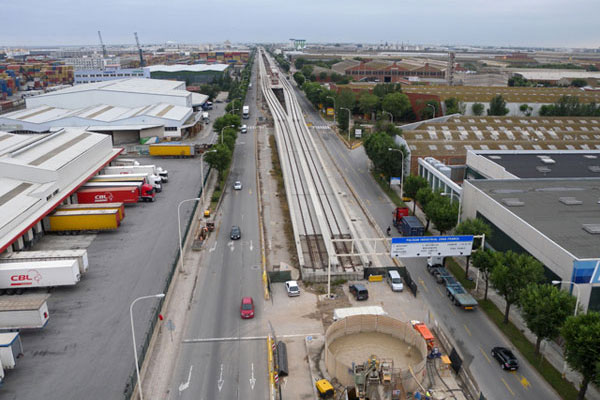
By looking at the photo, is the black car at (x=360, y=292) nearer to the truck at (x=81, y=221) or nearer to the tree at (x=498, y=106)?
the truck at (x=81, y=221)

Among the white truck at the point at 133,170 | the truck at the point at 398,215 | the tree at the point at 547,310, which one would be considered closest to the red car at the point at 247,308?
the tree at the point at 547,310

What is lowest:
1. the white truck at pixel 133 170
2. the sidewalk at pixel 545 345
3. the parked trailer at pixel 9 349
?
the sidewalk at pixel 545 345

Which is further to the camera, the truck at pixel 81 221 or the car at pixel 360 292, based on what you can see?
the truck at pixel 81 221

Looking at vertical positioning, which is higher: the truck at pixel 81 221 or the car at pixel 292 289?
the truck at pixel 81 221

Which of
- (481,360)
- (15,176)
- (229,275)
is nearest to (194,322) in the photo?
(229,275)

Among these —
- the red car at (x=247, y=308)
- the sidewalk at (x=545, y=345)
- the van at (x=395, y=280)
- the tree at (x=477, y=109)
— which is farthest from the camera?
the tree at (x=477, y=109)

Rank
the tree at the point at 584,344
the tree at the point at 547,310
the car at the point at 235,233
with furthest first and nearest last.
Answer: the car at the point at 235,233
the tree at the point at 547,310
the tree at the point at 584,344

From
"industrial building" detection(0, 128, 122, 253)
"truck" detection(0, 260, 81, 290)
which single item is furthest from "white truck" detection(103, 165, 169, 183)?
"truck" detection(0, 260, 81, 290)
